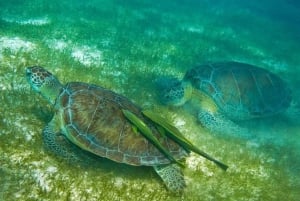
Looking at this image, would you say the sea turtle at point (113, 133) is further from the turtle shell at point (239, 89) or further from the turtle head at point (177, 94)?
the turtle shell at point (239, 89)

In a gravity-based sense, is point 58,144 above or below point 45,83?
below

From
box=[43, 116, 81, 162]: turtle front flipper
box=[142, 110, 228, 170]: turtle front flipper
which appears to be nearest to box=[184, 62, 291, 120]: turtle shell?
box=[142, 110, 228, 170]: turtle front flipper

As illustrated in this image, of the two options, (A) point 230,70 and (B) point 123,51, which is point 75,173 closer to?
(A) point 230,70

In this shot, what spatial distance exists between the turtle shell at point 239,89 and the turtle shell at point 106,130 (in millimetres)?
2751

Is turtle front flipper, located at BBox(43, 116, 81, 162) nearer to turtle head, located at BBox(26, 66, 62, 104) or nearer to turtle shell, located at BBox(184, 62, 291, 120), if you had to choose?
turtle head, located at BBox(26, 66, 62, 104)

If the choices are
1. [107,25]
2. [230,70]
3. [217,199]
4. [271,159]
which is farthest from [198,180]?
[107,25]

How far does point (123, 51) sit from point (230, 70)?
13.7 feet

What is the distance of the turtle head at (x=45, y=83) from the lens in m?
6.03

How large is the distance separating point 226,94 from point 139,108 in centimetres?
286

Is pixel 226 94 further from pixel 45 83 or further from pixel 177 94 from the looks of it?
pixel 45 83

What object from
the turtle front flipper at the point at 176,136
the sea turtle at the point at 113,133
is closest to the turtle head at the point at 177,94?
the sea turtle at the point at 113,133

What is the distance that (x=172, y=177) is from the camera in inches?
212

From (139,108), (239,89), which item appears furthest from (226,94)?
(139,108)

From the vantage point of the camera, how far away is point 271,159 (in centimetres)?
681
